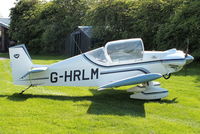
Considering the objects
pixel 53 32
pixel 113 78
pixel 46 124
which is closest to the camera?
pixel 46 124

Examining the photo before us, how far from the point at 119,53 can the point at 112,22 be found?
1519cm

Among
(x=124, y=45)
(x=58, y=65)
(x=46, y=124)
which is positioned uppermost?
(x=124, y=45)

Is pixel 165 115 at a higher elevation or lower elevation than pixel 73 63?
lower

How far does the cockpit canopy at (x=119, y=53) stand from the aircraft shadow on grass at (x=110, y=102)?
1197 millimetres

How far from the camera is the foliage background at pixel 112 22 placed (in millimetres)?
16312

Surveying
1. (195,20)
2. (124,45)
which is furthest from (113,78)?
(195,20)

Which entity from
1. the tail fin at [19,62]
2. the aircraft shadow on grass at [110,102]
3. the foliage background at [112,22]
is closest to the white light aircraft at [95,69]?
the tail fin at [19,62]

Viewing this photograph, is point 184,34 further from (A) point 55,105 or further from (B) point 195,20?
(A) point 55,105

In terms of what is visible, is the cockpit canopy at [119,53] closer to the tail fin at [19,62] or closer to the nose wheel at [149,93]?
the nose wheel at [149,93]

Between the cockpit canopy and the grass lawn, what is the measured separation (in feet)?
4.04

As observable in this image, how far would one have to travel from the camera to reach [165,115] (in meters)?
6.20

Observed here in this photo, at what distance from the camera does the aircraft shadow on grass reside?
20.8 feet

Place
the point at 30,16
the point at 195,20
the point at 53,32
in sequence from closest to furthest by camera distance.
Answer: the point at 195,20 → the point at 53,32 → the point at 30,16

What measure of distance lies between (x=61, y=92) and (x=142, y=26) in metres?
12.2
